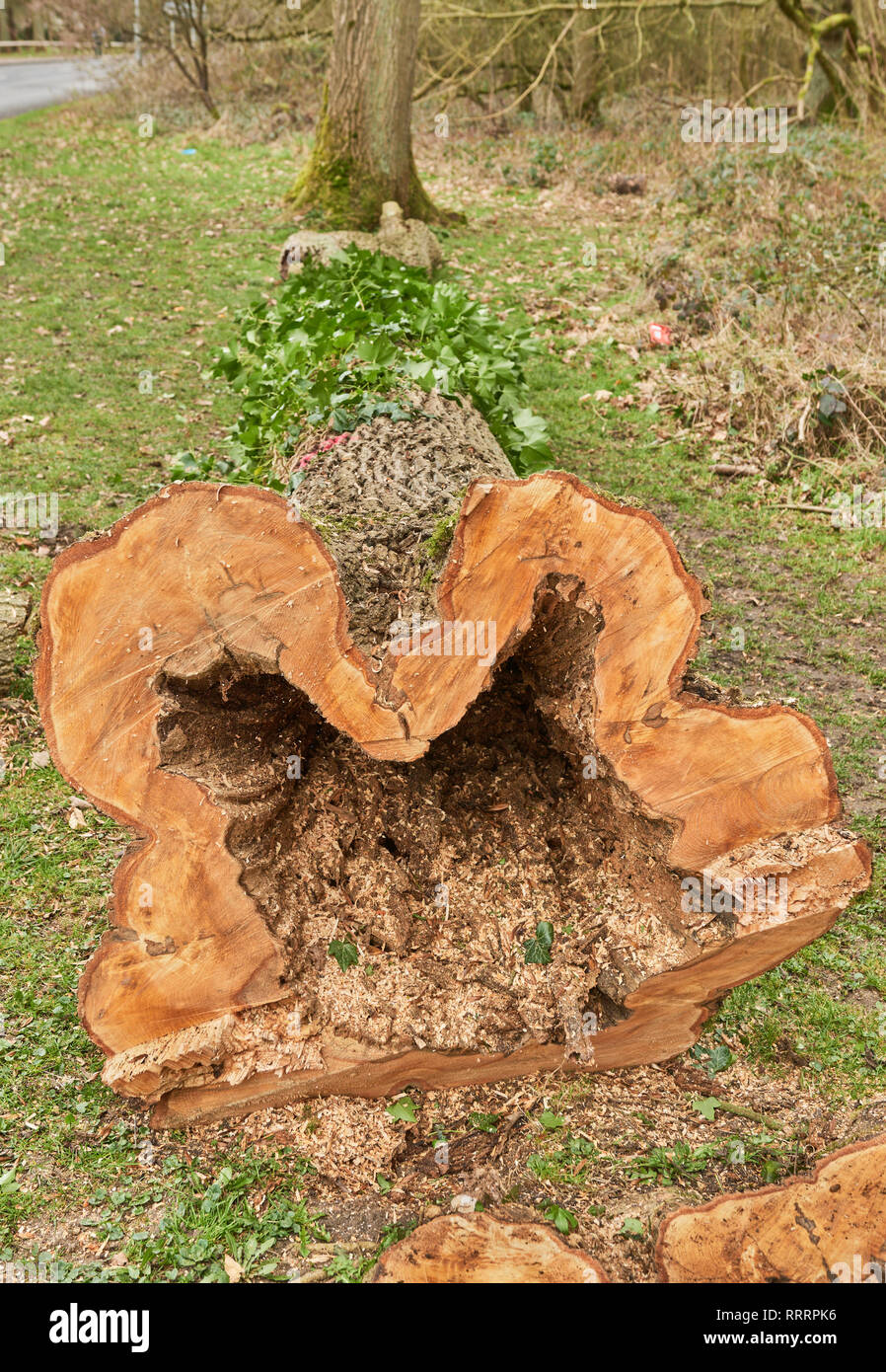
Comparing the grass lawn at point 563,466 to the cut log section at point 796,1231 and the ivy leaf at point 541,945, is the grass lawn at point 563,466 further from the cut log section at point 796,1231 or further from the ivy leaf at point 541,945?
the ivy leaf at point 541,945

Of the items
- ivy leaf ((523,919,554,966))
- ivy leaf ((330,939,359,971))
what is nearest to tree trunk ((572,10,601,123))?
ivy leaf ((523,919,554,966))

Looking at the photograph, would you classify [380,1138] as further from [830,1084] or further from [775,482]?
[775,482]

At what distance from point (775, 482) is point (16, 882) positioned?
4929 mm

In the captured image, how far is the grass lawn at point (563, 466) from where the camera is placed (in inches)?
101

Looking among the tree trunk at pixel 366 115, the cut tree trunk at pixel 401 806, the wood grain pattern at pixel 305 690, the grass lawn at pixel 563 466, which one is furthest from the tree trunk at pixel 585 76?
the wood grain pattern at pixel 305 690

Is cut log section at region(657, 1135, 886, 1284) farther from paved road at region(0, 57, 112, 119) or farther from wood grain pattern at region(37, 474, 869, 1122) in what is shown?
paved road at region(0, 57, 112, 119)

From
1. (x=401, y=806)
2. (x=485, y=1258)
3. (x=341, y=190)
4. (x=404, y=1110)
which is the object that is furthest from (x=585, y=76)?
(x=485, y=1258)

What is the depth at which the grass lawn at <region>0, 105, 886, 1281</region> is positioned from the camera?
2.58 metres

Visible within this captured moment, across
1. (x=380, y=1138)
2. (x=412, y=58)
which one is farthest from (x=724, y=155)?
(x=380, y=1138)

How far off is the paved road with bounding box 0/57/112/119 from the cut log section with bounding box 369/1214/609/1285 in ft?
58.5

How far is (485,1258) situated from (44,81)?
24.6 metres

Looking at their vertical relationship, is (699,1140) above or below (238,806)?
below

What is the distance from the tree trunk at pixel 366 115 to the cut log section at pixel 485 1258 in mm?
9277

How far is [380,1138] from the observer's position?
9.06 feet
